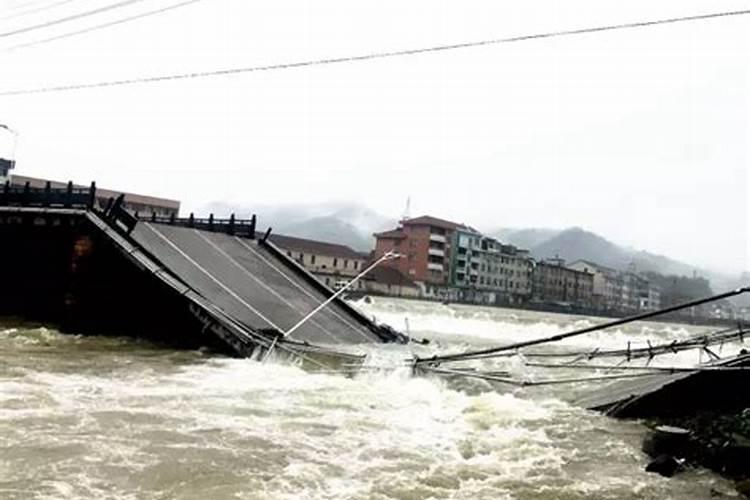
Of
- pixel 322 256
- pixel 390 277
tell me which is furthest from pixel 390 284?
pixel 322 256

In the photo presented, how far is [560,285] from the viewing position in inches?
4830

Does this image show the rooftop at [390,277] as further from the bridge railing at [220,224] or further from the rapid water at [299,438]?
the rapid water at [299,438]

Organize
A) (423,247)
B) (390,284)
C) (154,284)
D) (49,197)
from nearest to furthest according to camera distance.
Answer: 1. (154,284)
2. (49,197)
3. (390,284)
4. (423,247)

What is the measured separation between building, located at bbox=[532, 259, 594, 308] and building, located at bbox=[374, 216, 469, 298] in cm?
2237

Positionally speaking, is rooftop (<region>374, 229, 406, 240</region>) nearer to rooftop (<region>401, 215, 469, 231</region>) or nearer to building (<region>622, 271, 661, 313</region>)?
rooftop (<region>401, 215, 469, 231</region>)

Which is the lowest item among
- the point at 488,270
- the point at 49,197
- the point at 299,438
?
the point at 299,438

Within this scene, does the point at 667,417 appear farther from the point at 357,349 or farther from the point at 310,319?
the point at 310,319

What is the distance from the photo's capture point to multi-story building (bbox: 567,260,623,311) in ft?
441

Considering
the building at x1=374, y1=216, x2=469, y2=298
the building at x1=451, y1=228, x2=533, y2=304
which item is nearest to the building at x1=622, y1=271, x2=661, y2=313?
the building at x1=451, y1=228, x2=533, y2=304

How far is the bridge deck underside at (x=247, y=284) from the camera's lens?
19750 millimetres

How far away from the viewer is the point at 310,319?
68.3 ft

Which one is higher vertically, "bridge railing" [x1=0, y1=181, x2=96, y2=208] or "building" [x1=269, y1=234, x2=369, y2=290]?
"building" [x1=269, y1=234, x2=369, y2=290]

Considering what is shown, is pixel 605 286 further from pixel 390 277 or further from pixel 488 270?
pixel 390 277

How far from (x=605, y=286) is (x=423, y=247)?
5649cm
